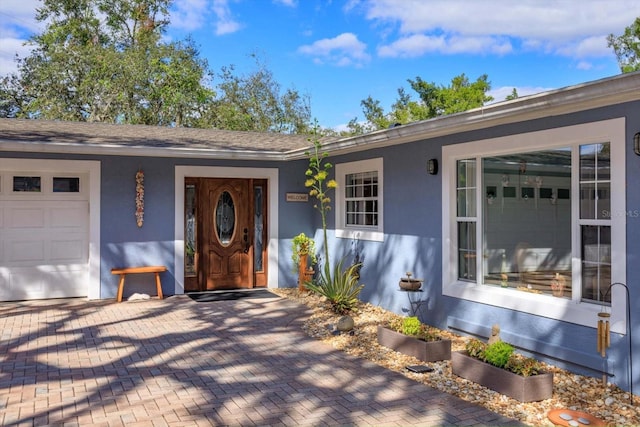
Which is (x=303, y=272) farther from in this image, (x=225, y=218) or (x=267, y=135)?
(x=267, y=135)

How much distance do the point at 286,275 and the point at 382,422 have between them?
630 cm

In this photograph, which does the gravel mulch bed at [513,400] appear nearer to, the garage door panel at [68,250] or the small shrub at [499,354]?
the small shrub at [499,354]

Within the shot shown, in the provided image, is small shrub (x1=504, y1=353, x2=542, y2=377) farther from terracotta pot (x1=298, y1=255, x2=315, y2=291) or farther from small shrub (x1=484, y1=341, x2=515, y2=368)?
terracotta pot (x1=298, y1=255, x2=315, y2=291)

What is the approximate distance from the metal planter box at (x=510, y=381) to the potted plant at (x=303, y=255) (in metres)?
5.09

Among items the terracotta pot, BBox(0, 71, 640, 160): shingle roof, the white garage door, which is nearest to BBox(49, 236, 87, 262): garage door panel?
the white garage door

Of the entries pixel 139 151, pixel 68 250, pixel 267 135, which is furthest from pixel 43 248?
pixel 267 135

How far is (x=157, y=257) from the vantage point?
8.88 meters

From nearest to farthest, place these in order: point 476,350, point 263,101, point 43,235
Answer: point 476,350 → point 43,235 → point 263,101

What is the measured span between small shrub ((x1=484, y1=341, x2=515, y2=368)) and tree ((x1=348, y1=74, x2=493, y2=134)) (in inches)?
856

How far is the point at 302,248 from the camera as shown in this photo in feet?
→ 31.2

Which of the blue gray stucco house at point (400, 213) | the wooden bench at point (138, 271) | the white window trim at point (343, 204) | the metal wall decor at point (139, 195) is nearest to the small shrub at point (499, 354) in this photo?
the blue gray stucco house at point (400, 213)

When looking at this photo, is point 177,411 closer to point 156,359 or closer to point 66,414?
point 66,414

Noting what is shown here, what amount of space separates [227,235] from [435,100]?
19605 mm

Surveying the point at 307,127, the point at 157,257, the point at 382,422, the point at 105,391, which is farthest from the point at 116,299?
the point at 307,127
